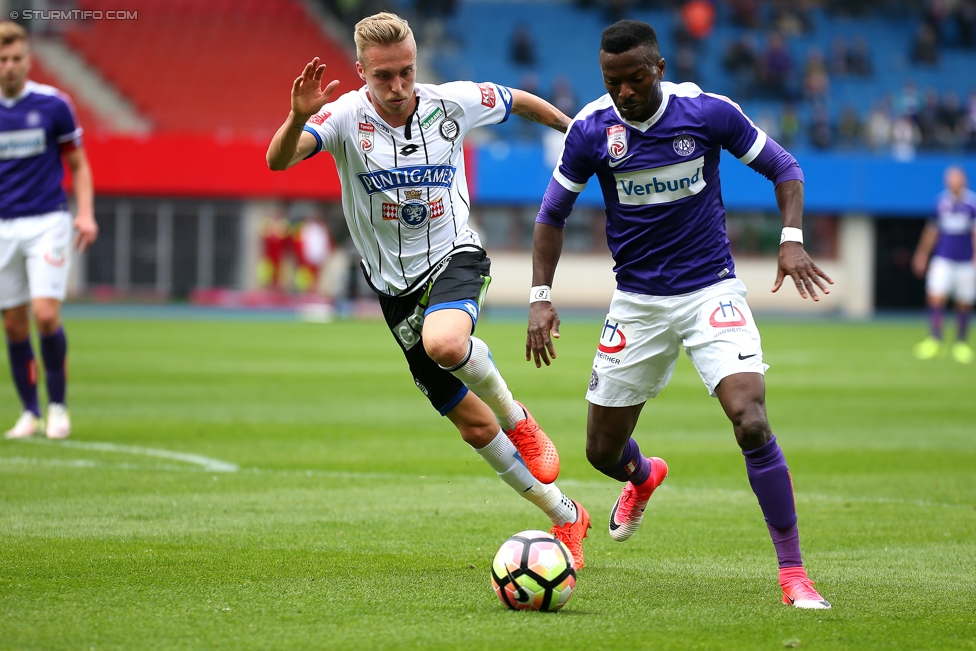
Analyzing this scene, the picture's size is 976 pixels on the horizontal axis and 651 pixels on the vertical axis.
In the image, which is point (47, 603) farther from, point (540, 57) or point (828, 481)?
point (540, 57)

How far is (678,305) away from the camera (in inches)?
218

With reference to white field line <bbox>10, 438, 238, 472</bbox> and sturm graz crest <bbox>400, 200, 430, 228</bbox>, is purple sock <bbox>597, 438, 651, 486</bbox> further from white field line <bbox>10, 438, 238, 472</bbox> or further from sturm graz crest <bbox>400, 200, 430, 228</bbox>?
white field line <bbox>10, 438, 238, 472</bbox>

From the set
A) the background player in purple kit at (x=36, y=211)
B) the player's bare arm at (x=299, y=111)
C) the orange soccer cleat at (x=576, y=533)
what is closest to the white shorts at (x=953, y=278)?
the background player in purple kit at (x=36, y=211)

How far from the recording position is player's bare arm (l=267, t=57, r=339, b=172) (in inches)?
214

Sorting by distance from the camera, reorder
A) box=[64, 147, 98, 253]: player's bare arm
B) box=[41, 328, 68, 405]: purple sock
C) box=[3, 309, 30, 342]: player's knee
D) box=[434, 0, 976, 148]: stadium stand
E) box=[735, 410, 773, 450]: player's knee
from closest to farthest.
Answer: box=[735, 410, 773, 450]: player's knee, box=[64, 147, 98, 253]: player's bare arm, box=[3, 309, 30, 342]: player's knee, box=[41, 328, 68, 405]: purple sock, box=[434, 0, 976, 148]: stadium stand

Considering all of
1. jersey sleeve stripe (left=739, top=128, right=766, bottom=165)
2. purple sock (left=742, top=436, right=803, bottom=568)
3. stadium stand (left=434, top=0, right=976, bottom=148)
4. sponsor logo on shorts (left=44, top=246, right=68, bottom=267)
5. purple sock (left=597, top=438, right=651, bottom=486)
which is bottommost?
purple sock (left=597, top=438, right=651, bottom=486)

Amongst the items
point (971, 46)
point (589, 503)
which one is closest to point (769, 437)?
point (589, 503)

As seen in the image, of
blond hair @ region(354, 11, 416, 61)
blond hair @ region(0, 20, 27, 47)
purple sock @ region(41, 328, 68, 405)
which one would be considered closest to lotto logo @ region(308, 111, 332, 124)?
blond hair @ region(354, 11, 416, 61)

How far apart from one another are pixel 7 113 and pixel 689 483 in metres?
5.90

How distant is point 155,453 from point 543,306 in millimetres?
4806

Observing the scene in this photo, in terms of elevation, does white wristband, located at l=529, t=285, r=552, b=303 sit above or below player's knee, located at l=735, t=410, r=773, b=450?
above

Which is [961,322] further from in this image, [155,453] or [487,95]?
[487,95]

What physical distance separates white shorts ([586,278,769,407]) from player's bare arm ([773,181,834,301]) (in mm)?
283

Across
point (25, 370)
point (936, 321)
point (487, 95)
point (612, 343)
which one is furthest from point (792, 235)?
point (936, 321)
